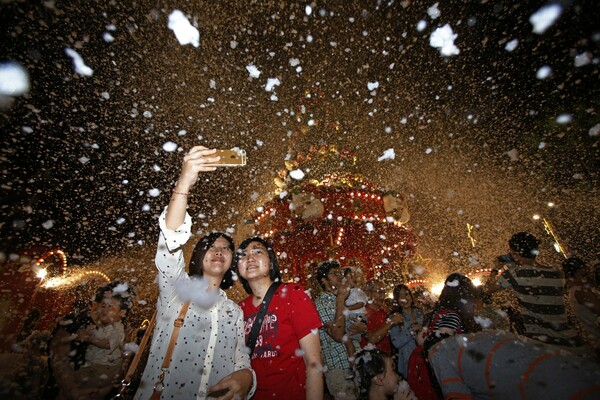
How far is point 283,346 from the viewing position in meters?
2.30

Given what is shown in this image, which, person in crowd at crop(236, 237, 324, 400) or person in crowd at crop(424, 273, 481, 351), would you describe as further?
person in crowd at crop(424, 273, 481, 351)

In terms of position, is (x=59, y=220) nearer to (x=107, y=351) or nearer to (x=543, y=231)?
(x=107, y=351)

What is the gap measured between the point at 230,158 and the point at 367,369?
3356mm

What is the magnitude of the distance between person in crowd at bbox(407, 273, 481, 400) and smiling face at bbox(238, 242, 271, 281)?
1870 mm

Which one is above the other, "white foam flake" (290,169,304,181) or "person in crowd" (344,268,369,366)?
"white foam flake" (290,169,304,181)

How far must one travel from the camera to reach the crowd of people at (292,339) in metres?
1.83

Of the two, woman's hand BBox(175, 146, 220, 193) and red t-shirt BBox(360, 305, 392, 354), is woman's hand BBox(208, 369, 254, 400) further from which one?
red t-shirt BBox(360, 305, 392, 354)

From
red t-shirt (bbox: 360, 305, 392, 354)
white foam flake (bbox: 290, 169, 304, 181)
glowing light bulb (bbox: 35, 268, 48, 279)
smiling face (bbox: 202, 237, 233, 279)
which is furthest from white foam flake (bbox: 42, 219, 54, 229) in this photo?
red t-shirt (bbox: 360, 305, 392, 354)

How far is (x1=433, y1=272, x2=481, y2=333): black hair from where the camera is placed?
2938 mm

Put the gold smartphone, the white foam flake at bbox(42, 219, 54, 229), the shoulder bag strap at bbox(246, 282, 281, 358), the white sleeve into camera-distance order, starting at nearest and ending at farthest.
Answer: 1. the white sleeve
2. the gold smartphone
3. the shoulder bag strap at bbox(246, 282, 281, 358)
4. the white foam flake at bbox(42, 219, 54, 229)

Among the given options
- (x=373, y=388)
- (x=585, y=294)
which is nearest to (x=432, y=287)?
(x=585, y=294)

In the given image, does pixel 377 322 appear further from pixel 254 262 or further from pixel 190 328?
pixel 190 328

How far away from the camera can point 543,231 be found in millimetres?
18594

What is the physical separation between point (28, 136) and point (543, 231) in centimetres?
2946
